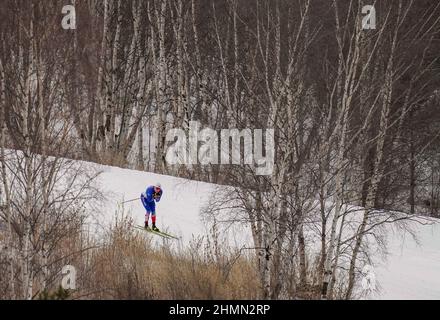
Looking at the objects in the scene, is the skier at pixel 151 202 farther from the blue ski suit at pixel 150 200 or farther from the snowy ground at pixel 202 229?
the snowy ground at pixel 202 229

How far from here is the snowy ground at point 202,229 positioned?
33.0ft

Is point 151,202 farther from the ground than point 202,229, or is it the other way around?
point 151,202

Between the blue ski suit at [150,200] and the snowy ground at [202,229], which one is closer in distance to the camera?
the snowy ground at [202,229]

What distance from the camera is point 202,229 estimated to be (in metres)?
11.4

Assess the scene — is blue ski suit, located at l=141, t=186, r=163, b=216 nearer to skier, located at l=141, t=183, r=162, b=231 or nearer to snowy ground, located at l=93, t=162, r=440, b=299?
skier, located at l=141, t=183, r=162, b=231

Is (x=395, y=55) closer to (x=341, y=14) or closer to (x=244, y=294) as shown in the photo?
(x=341, y=14)

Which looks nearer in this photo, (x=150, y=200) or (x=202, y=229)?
(x=150, y=200)

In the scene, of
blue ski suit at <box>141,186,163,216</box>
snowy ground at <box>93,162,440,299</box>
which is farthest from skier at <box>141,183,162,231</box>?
snowy ground at <box>93,162,440,299</box>

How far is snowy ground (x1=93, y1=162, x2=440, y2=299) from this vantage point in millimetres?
10055

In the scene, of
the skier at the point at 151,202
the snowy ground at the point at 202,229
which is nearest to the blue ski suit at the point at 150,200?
the skier at the point at 151,202

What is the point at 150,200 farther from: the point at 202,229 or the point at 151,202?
the point at 202,229

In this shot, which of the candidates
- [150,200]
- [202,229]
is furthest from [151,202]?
[202,229]

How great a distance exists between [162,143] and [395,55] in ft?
29.0

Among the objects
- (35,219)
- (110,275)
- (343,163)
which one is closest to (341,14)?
(343,163)
